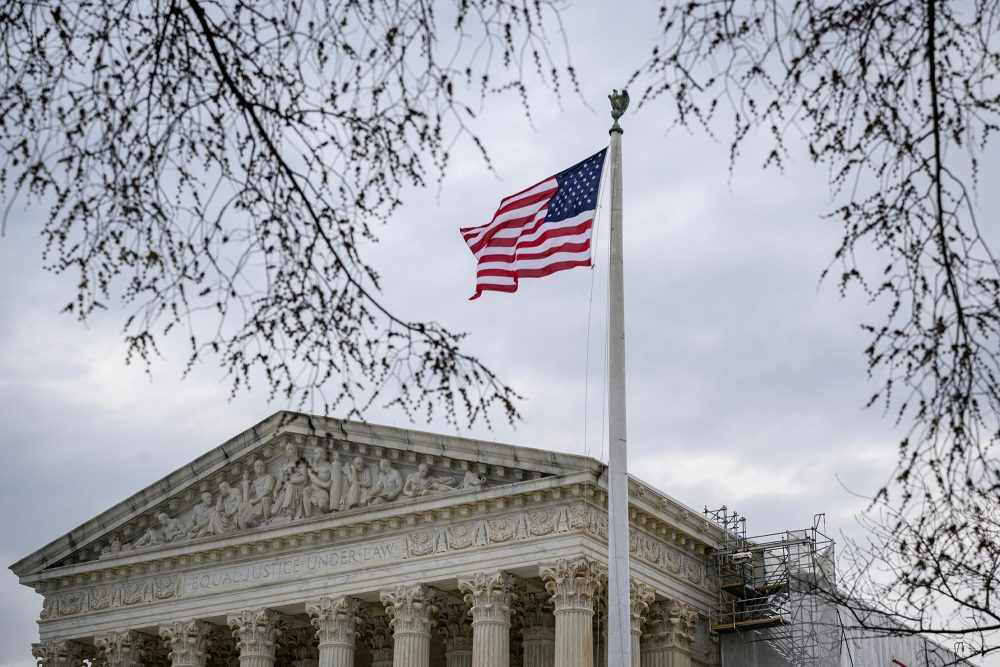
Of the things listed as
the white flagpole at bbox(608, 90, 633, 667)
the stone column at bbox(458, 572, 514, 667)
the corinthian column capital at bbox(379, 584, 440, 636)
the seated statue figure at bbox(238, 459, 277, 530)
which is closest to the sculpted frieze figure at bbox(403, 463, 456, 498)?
the corinthian column capital at bbox(379, 584, 440, 636)

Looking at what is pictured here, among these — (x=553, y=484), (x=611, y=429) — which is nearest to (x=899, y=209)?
(x=611, y=429)

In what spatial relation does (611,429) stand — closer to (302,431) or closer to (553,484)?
(553,484)

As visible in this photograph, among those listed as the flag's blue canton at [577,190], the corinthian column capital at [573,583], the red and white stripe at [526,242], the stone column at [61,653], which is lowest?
the stone column at [61,653]

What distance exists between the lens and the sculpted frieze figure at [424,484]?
38.0m

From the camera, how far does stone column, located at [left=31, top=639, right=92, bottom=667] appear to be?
4497 centimetres

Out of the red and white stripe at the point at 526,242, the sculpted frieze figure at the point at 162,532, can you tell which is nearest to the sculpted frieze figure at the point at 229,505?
the sculpted frieze figure at the point at 162,532

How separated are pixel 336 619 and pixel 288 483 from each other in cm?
443

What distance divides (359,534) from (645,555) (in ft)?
26.5

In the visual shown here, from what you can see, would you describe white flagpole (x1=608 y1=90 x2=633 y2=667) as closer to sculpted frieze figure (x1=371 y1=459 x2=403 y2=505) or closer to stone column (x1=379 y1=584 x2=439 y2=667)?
stone column (x1=379 y1=584 x2=439 y2=667)

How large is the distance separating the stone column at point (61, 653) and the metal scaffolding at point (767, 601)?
20.6 m

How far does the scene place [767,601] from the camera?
40.8 metres

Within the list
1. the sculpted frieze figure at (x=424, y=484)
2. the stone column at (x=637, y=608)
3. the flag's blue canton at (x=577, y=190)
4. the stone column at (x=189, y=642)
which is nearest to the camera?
the flag's blue canton at (x=577, y=190)

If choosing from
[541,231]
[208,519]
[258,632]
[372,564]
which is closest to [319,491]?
[372,564]

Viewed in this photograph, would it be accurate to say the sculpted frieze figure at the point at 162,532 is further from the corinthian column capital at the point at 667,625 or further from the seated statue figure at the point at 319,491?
the corinthian column capital at the point at 667,625
